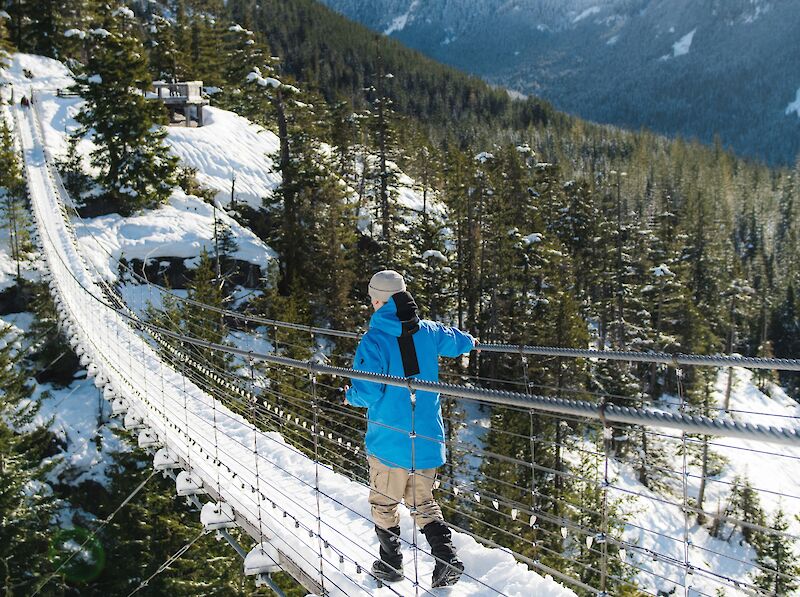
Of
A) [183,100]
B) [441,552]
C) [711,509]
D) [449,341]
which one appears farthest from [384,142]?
[441,552]

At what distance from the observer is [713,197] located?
6391 cm

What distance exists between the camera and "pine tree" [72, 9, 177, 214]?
20.7 metres

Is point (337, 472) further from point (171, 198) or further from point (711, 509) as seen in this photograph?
point (711, 509)

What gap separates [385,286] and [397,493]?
1.04m

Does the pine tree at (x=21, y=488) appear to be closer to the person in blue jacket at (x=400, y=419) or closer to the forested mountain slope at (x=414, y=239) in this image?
the forested mountain slope at (x=414, y=239)

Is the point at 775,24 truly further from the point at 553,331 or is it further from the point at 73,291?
the point at 73,291

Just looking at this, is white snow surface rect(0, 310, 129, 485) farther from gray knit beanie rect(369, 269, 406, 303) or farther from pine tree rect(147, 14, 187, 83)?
pine tree rect(147, 14, 187, 83)

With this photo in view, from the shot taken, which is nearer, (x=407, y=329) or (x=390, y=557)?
(x=407, y=329)

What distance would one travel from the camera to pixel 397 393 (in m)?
3.22

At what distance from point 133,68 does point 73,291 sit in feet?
38.6

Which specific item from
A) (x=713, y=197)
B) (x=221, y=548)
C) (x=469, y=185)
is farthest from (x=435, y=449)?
(x=713, y=197)

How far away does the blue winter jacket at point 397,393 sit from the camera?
125 inches

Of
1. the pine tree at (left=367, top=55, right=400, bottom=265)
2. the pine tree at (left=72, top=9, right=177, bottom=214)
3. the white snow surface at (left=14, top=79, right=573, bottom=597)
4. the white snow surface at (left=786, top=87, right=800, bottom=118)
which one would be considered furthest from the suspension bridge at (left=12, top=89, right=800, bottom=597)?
the white snow surface at (left=786, top=87, right=800, bottom=118)

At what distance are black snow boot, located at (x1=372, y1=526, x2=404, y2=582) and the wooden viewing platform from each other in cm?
2682
